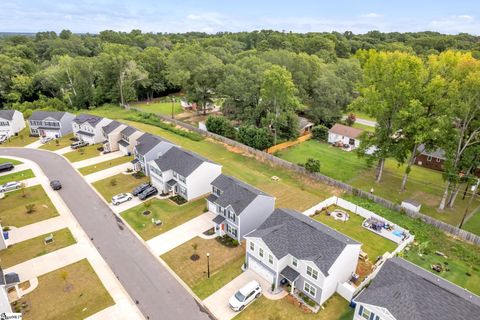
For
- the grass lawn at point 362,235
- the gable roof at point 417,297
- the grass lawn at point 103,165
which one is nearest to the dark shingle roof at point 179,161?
the grass lawn at point 103,165

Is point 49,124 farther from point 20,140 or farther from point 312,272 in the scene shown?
point 312,272

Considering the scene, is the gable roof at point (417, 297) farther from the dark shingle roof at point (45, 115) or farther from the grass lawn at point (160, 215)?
the dark shingle roof at point (45, 115)

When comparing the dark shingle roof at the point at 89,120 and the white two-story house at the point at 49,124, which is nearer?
the dark shingle roof at the point at 89,120

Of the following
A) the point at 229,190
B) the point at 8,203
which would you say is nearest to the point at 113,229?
the point at 229,190

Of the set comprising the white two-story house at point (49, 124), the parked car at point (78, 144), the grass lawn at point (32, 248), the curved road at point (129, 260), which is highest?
the white two-story house at point (49, 124)

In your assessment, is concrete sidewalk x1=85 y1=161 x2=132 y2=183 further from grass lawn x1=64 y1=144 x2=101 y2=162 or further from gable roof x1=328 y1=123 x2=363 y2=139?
gable roof x1=328 y1=123 x2=363 y2=139

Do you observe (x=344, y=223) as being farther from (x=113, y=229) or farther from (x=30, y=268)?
(x=30, y=268)

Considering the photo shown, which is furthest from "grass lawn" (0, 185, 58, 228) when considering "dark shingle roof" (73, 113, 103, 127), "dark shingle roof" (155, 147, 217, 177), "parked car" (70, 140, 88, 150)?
"dark shingle roof" (73, 113, 103, 127)
